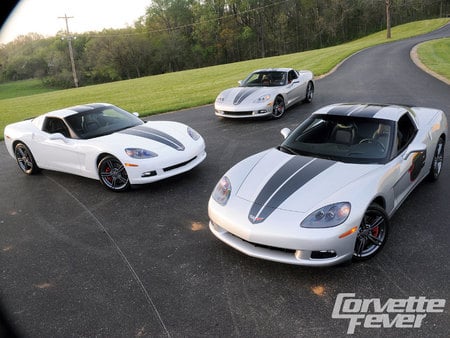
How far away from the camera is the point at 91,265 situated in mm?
4070

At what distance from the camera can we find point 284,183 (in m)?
4.00

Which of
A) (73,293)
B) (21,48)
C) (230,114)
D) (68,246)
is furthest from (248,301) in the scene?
(21,48)

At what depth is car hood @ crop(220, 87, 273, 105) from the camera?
10250 millimetres

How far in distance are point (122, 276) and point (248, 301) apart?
4.42 feet

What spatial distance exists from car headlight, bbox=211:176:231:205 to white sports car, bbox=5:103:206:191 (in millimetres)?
1807

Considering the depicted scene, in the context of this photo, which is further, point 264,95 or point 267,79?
point 267,79

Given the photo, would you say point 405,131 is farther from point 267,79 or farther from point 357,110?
point 267,79

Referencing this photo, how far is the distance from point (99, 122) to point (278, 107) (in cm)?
527

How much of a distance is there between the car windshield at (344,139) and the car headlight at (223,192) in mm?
1008

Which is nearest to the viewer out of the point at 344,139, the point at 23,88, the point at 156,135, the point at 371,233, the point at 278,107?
the point at 371,233

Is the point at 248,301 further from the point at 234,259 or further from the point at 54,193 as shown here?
the point at 54,193

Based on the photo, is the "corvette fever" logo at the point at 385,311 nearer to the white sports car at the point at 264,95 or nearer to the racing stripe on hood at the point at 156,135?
the racing stripe on hood at the point at 156,135

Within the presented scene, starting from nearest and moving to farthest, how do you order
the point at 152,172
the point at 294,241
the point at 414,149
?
the point at 294,241 → the point at 414,149 → the point at 152,172

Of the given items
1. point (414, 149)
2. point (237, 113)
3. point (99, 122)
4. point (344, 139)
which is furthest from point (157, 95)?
point (414, 149)
